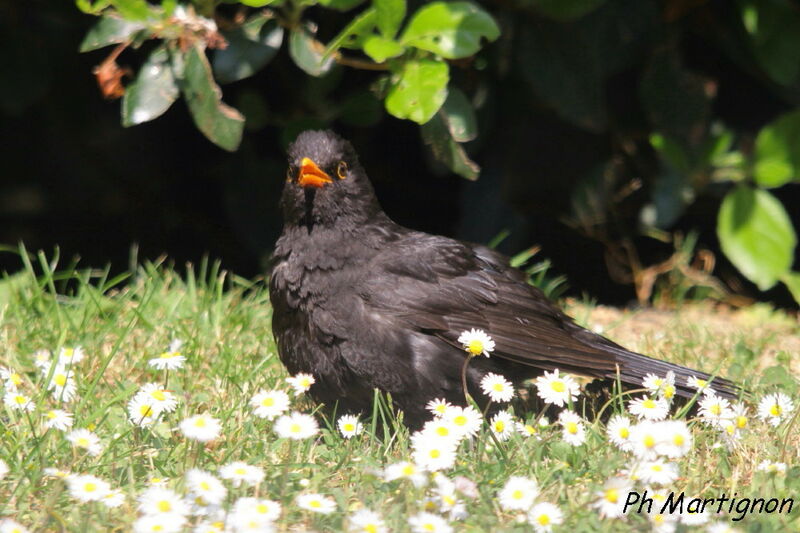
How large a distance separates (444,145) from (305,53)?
0.64 m

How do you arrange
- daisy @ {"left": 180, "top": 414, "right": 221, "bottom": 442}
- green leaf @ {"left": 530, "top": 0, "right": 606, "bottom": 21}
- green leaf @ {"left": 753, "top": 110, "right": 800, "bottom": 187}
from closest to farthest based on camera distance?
daisy @ {"left": 180, "top": 414, "right": 221, "bottom": 442} → green leaf @ {"left": 530, "top": 0, "right": 606, "bottom": 21} → green leaf @ {"left": 753, "top": 110, "right": 800, "bottom": 187}

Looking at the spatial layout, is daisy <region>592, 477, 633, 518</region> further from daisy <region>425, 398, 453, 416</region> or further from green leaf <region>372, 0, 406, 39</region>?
green leaf <region>372, 0, 406, 39</region>

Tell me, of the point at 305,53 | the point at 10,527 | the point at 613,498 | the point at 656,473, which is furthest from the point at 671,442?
the point at 305,53

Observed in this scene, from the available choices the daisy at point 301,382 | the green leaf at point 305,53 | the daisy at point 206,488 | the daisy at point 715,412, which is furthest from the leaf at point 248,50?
the daisy at point 715,412

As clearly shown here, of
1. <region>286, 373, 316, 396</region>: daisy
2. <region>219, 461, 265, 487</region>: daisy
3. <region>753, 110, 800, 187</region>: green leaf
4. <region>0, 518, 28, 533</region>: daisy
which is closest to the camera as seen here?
<region>0, 518, 28, 533</region>: daisy

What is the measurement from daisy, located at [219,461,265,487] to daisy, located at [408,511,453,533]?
1.31 ft

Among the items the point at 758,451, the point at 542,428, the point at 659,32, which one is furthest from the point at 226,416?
the point at 659,32

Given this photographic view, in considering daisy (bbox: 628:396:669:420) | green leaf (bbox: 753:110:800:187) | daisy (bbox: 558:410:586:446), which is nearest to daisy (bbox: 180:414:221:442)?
daisy (bbox: 558:410:586:446)

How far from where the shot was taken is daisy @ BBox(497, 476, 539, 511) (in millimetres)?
2336

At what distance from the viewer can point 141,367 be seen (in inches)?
143

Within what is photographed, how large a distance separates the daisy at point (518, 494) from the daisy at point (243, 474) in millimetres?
580

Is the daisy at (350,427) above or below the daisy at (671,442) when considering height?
below

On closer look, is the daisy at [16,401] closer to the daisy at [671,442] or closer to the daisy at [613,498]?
the daisy at [613,498]

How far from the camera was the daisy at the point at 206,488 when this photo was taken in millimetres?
2248
